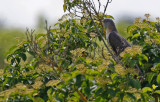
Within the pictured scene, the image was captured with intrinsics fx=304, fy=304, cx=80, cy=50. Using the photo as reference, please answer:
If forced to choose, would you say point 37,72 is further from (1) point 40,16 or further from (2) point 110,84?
(1) point 40,16

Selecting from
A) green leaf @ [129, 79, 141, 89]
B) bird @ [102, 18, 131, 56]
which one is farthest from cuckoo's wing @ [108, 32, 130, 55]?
green leaf @ [129, 79, 141, 89]

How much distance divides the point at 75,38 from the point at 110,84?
1.48 metres

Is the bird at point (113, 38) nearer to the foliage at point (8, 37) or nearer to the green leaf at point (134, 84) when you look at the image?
the green leaf at point (134, 84)

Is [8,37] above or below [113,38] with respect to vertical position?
below

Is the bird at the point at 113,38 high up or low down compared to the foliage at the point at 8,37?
up

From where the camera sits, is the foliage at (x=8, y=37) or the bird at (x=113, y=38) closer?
the bird at (x=113, y=38)

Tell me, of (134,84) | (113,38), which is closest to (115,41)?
(113,38)

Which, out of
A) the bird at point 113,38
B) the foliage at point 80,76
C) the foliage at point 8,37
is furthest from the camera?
the foliage at point 8,37

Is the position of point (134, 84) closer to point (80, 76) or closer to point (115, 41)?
point (80, 76)

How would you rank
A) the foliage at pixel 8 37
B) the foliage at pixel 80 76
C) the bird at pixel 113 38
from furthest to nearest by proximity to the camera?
1. the foliage at pixel 8 37
2. the bird at pixel 113 38
3. the foliage at pixel 80 76

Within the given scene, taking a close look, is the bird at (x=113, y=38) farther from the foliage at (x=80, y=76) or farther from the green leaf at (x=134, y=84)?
the green leaf at (x=134, y=84)

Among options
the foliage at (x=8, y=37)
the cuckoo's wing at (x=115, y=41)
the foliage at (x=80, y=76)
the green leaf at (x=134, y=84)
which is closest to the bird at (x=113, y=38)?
the cuckoo's wing at (x=115, y=41)

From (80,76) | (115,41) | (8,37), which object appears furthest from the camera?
(8,37)

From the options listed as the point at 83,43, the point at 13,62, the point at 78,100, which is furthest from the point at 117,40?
the point at 78,100
